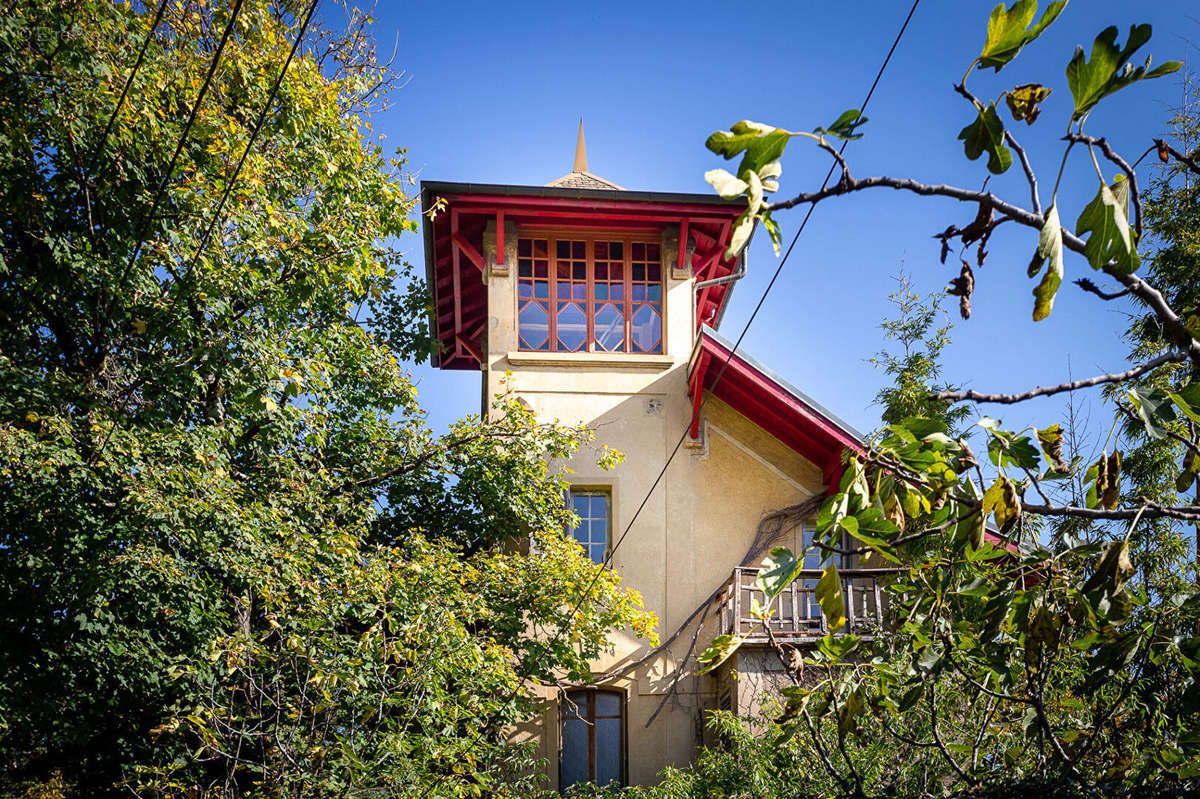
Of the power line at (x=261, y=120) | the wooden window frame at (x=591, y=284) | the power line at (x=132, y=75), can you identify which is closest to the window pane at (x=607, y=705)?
A: the wooden window frame at (x=591, y=284)

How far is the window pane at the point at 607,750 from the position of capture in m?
14.4

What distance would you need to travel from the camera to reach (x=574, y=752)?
14500 mm

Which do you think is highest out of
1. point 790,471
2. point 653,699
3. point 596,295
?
point 596,295

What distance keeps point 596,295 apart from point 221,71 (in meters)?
6.12

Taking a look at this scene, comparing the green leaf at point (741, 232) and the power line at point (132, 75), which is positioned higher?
the power line at point (132, 75)

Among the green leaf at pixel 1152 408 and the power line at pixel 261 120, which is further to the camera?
the power line at pixel 261 120

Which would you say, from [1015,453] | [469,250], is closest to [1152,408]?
[1015,453]

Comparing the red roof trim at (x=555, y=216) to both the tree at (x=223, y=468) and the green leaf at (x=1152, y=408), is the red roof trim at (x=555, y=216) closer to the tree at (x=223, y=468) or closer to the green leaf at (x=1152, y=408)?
the tree at (x=223, y=468)

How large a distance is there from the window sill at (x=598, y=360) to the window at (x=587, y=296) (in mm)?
220

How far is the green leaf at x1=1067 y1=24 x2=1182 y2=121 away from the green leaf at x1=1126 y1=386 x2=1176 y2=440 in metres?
0.82

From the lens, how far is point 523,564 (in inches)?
544

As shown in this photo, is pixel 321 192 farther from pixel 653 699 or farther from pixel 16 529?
pixel 653 699

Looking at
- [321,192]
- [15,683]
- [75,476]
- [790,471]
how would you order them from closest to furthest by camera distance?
[75,476]
[15,683]
[321,192]
[790,471]

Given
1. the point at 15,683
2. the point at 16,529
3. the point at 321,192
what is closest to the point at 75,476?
the point at 16,529
